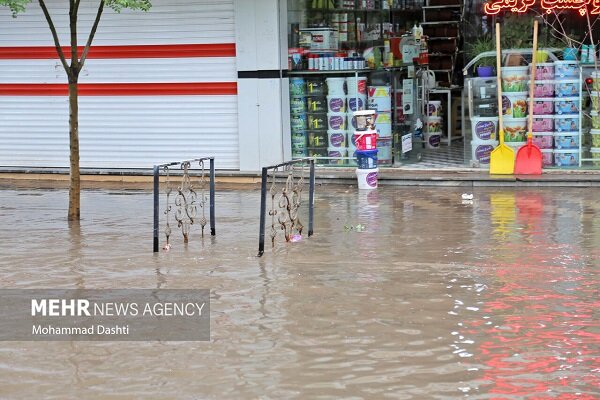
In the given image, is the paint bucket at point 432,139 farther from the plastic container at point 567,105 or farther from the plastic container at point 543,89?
the plastic container at point 567,105

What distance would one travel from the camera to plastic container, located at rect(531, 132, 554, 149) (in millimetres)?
16594

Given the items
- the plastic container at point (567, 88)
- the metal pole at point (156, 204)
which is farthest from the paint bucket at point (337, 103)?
the metal pole at point (156, 204)

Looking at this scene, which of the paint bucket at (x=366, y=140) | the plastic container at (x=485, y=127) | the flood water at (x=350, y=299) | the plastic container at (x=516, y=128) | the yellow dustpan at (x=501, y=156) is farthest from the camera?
the plastic container at (x=485, y=127)

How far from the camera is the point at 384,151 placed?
17484mm

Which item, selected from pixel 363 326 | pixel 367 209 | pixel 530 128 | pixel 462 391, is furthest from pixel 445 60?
pixel 462 391

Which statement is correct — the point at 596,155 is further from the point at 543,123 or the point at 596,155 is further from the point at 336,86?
the point at 336,86

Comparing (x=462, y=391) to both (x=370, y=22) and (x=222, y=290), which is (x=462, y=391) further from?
(x=370, y=22)

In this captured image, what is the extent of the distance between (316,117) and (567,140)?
12.9 feet

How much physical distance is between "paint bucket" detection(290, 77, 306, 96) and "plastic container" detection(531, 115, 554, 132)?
3656 millimetres

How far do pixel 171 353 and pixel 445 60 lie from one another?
15.2 meters

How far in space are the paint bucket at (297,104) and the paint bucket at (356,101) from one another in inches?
28.4

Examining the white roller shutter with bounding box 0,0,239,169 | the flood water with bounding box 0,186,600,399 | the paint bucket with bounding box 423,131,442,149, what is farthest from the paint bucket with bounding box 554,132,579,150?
the white roller shutter with bounding box 0,0,239,169

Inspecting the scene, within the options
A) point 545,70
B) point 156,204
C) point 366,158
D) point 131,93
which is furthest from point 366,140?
point 156,204

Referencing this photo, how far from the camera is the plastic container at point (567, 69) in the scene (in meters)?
16.3
